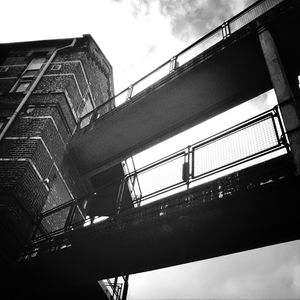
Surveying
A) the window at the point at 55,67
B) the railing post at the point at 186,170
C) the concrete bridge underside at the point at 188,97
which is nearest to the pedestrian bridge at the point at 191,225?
the railing post at the point at 186,170

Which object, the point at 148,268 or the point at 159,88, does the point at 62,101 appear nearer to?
the point at 159,88

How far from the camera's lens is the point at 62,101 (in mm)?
10344

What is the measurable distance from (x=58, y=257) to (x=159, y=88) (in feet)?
16.8

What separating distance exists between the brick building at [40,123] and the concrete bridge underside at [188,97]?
3.36 ft

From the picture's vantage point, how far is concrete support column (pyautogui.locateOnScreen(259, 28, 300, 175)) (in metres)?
4.43

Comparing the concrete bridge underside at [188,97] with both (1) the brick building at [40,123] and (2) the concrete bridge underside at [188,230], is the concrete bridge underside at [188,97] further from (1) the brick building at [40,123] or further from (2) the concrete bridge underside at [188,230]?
(2) the concrete bridge underside at [188,230]

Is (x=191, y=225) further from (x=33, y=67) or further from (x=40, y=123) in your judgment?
(x=33, y=67)

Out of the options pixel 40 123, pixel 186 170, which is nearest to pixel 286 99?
pixel 186 170

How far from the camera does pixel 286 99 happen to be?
5105 mm

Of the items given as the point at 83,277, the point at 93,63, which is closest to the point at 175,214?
the point at 83,277

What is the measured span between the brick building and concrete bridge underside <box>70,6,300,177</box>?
1024 mm

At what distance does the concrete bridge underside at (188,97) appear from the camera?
24.9 feet

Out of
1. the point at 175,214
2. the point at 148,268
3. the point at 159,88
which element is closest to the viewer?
the point at 175,214

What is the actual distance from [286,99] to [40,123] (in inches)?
275
